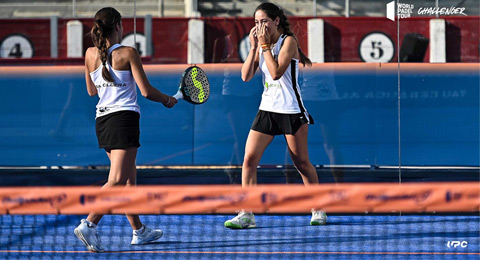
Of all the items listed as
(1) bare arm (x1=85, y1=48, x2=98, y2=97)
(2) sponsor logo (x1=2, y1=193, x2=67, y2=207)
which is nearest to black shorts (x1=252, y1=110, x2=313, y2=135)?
(1) bare arm (x1=85, y1=48, x2=98, y2=97)

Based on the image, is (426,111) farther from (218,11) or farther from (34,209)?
(34,209)

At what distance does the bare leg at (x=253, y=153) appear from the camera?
18.4 ft

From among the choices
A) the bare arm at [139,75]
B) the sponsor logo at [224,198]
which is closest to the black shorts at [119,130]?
the bare arm at [139,75]

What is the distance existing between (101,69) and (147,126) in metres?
2.24

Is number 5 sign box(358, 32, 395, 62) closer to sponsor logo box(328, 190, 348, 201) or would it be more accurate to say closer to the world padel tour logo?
the world padel tour logo

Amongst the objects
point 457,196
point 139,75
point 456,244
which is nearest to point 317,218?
point 456,244

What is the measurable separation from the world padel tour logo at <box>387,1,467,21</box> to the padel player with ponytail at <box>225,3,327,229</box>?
151 centimetres

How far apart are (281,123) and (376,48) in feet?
5.46

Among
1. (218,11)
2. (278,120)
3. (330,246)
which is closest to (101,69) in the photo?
(278,120)

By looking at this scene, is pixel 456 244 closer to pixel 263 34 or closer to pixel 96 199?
pixel 263 34

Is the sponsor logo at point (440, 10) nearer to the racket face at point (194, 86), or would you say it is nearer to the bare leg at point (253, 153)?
the bare leg at point (253, 153)

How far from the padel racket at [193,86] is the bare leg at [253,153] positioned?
44 cm

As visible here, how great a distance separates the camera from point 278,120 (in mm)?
5594

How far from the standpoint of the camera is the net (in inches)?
122
